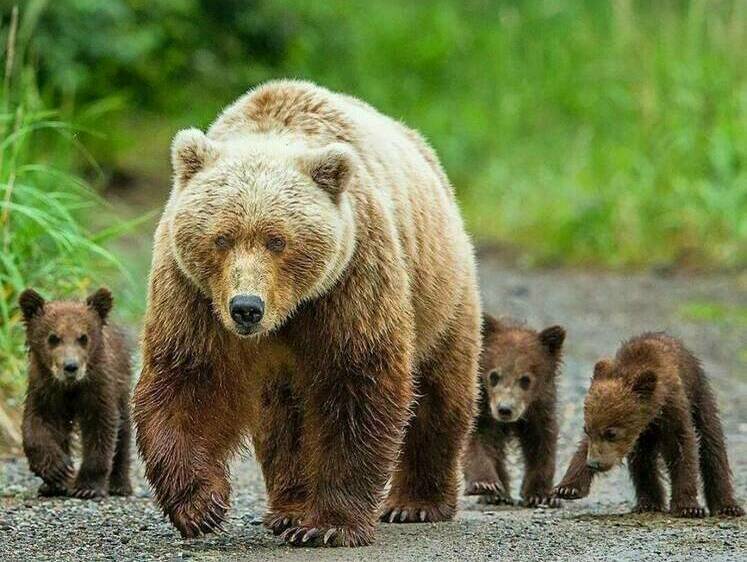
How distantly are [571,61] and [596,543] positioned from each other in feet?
52.1

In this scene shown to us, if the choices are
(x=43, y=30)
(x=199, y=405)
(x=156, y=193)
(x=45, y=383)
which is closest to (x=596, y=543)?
(x=199, y=405)

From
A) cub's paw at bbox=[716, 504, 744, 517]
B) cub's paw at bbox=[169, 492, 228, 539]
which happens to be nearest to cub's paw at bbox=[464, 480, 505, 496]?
cub's paw at bbox=[716, 504, 744, 517]

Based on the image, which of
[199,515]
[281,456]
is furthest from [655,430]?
[199,515]

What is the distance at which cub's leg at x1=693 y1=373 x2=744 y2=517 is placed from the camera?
8027 millimetres

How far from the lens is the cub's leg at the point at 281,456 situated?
22.9 feet

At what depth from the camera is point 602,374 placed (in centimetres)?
812

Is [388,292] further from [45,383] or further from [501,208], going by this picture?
[501,208]

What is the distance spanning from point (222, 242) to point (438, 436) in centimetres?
187

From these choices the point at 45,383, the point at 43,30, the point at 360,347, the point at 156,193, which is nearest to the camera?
the point at 360,347

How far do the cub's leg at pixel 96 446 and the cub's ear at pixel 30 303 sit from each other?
20.8 inches

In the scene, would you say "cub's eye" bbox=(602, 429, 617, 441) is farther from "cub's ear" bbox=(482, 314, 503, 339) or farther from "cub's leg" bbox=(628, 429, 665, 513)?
"cub's ear" bbox=(482, 314, 503, 339)

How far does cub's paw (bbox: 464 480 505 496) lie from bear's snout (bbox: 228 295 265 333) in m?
2.73

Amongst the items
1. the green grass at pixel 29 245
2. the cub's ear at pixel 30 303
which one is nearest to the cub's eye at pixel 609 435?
the cub's ear at pixel 30 303

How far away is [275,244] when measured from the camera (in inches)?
246
